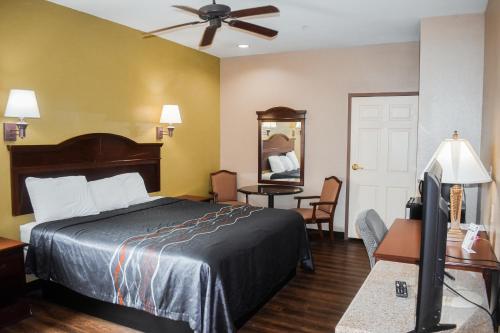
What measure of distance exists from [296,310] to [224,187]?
10.6 ft

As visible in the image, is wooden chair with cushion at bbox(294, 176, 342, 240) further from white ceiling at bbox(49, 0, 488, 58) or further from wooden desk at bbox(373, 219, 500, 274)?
wooden desk at bbox(373, 219, 500, 274)

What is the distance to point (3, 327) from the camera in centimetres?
312

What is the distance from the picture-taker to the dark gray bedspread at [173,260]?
272 centimetres

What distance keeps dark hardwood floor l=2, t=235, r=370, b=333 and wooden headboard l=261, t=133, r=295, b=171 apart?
2.18 metres

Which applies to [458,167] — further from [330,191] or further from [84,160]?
[84,160]

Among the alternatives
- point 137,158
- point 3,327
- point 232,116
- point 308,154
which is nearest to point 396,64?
point 308,154

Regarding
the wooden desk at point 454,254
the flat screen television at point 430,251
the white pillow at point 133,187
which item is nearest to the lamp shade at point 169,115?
the white pillow at point 133,187

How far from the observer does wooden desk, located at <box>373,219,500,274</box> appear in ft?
7.16

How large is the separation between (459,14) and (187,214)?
11.6ft

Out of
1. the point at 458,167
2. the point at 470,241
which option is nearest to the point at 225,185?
the point at 458,167

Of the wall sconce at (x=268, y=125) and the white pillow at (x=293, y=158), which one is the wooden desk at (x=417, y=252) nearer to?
the white pillow at (x=293, y=158)

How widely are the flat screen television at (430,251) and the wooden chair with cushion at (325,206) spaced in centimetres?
415

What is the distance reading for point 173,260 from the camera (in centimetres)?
280

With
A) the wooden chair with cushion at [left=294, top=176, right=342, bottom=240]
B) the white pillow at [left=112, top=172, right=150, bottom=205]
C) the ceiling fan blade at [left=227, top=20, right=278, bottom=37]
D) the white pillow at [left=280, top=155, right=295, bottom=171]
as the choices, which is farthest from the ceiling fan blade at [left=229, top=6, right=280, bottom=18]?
the white pillow at [left=280, top=155, right=295, bottom=171]
